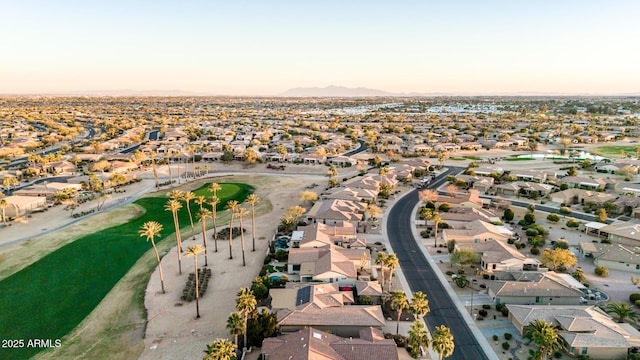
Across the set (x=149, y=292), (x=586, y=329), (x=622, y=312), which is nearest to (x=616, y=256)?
(x=622, y=312)

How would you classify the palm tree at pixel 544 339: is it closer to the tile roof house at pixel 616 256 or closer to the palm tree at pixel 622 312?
the palm tree at pixel 622 312

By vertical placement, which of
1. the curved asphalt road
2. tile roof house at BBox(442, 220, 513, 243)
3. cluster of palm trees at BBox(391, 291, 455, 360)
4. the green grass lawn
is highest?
cluster of palm trees at BBox(391, 291, 455, 360)

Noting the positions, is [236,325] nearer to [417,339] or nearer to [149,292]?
→ [417,339]

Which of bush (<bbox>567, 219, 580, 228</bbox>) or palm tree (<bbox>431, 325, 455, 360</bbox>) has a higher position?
palm tree (<bbox>431, 325, 455, 360</bbox>)

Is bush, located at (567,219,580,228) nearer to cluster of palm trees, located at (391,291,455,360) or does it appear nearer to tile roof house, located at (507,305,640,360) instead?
tile roof house, located at (507,305,640,360)

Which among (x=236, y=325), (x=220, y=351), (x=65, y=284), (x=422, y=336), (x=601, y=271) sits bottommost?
(x=65, y=284)

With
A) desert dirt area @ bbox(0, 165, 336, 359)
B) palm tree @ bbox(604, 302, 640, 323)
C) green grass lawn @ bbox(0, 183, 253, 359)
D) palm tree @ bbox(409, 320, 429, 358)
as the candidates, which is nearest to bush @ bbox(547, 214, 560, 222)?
palm tree @ bbox(604, 302, 640, 323)
